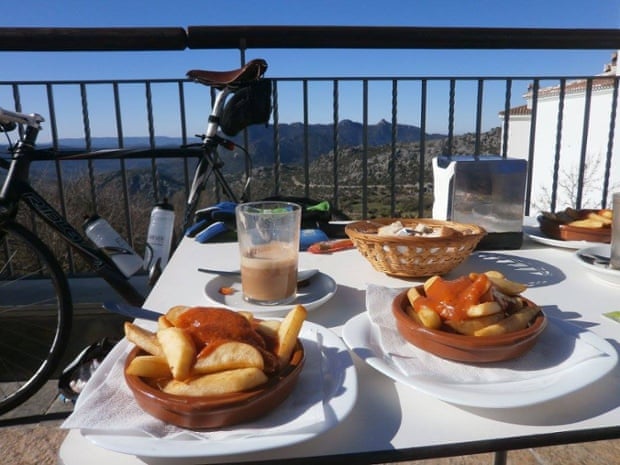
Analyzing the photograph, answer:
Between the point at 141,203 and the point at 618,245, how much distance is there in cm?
344

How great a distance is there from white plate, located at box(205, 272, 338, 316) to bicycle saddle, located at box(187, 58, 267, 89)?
1.46m

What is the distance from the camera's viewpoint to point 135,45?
2.51 metres

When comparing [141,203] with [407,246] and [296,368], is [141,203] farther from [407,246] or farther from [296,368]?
[296,368]

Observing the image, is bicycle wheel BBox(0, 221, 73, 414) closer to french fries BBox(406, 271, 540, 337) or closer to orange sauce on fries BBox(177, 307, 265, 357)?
orange sauce on fries BBox(177, 307, 265, 357)

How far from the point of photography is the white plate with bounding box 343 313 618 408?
0.54 metres

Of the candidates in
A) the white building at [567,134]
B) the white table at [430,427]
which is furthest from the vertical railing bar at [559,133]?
the white building at [567,134]

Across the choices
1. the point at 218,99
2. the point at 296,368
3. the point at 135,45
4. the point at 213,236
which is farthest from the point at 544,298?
the point at 135,45

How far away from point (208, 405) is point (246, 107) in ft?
6.65

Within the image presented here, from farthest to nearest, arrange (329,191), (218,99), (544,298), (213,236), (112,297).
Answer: (329,191)
(112,297)
(218,99)
(213,236)
(544,298)

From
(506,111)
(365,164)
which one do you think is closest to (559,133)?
(506,111)

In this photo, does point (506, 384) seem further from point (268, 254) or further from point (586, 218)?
point (586, 218)

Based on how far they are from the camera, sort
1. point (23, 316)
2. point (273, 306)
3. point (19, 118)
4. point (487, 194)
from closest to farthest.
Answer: point (273, 306), point (487, 194), point (19, 118), point (23, 316)

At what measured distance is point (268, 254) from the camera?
903mm

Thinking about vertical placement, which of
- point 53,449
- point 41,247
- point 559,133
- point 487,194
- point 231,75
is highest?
point 231,75
